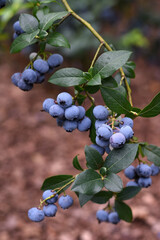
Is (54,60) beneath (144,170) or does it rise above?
above

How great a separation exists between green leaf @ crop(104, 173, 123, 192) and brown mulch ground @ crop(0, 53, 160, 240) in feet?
4.61

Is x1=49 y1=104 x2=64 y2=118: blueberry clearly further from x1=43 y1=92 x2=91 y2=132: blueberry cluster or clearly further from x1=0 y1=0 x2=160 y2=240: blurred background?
x1=0 y1=0 x2=160 y2=240: blurred background

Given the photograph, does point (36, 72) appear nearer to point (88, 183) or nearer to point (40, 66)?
point (40, 66)

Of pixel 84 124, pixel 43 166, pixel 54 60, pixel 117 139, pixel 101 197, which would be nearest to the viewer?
pixel 117 139

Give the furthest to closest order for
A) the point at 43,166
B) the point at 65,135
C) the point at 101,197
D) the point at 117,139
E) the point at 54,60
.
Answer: the point at 65,135 < the point at 43,166 < the point at 101,197 < the point at 54,60 < the point at 117,139

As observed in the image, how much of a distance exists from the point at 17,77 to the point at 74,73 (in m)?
0.22

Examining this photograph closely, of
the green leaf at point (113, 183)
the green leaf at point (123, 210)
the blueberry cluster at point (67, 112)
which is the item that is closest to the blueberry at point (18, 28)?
the blueberry cluster at point (67, 112)

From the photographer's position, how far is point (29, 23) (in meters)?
0.88

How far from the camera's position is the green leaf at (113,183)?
31.0 inches

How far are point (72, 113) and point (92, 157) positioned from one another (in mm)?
146

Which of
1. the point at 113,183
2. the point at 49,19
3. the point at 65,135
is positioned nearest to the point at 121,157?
the point at 113,183

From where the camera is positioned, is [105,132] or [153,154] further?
[153,154]

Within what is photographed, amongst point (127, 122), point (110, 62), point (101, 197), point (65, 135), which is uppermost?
point (110, 62)

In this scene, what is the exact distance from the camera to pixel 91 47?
402 centimetres
